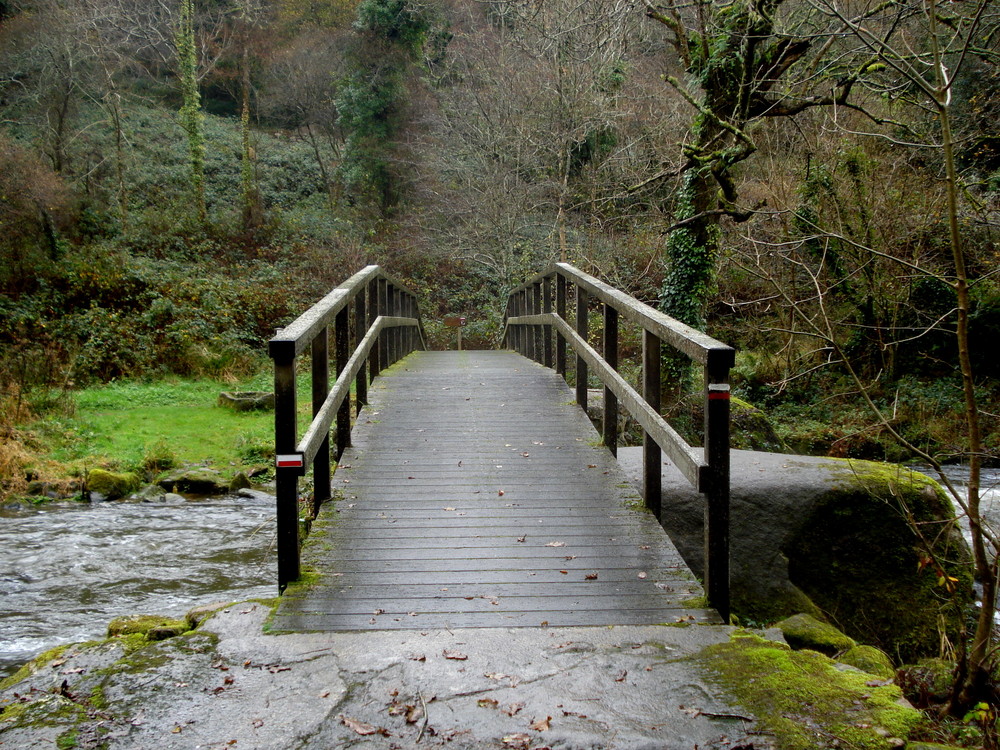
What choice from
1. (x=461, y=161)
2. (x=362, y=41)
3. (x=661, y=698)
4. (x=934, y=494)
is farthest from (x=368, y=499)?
(x=362, y=41)

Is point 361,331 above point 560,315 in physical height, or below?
below

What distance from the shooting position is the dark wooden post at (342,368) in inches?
229

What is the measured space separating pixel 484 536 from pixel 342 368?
74.7 inches

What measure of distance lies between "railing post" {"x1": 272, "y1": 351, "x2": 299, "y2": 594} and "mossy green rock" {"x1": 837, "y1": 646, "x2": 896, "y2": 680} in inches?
98.3

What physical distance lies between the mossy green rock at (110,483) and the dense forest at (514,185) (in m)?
0.92

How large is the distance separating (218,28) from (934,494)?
31952 mm

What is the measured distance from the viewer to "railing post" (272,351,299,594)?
12.1 ft

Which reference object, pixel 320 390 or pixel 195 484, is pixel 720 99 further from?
pixel 320 390

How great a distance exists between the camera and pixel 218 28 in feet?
103

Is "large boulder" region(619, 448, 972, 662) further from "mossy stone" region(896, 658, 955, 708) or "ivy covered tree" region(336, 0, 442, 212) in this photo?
"ivy covered tree" region(336, 0, 442, 212)

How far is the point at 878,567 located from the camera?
583 cm

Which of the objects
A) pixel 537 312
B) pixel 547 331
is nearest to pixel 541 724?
pixel 547 331

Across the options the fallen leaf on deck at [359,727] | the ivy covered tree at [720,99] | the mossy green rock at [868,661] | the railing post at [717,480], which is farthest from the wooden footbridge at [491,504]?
the ivy covered tree at [720,99]

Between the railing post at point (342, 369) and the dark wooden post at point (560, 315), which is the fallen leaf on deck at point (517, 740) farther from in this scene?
the dark wooden post at point (560, 315)
